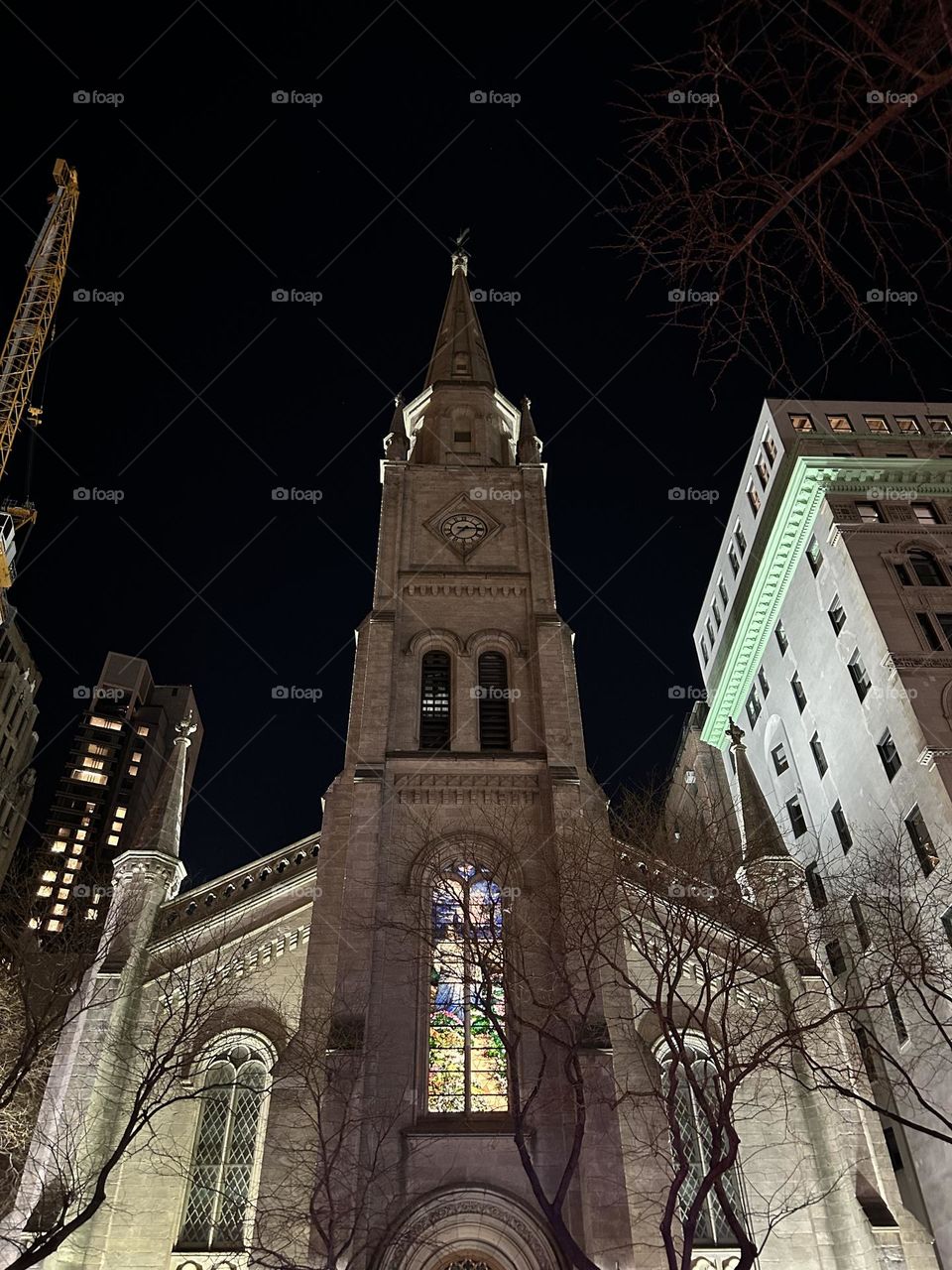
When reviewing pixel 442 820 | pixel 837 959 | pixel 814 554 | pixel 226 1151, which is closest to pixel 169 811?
pixel 442 820

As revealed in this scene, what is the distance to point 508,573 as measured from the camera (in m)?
32.2

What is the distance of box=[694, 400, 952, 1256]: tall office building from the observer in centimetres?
2922

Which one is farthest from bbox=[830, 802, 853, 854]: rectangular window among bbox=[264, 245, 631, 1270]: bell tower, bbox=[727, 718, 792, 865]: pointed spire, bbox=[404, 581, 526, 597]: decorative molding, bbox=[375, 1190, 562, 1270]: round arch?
bbox=[375, 1190, 562, 1270]: round arch

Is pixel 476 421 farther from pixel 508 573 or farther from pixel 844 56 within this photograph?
pixel 844 56

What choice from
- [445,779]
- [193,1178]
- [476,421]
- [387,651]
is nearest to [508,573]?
[387,651]

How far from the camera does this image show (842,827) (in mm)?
34656

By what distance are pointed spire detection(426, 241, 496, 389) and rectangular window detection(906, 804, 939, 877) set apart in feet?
86.9

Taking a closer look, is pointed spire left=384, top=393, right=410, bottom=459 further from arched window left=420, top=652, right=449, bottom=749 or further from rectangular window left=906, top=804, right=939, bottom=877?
rectangular window left=906, top=804, right=939, bottom=877

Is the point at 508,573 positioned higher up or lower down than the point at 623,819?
higher up

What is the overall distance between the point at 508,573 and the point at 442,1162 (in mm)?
18592

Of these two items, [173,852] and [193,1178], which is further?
[173,852]

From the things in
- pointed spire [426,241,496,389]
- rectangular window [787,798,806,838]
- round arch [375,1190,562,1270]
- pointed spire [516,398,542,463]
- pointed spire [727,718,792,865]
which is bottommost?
round arch [375,1190,562,1270]

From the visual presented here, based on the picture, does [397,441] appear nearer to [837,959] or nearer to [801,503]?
[801,503]

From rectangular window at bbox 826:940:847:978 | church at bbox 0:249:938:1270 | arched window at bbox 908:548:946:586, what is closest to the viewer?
church at bbox 0:249:938:1270
